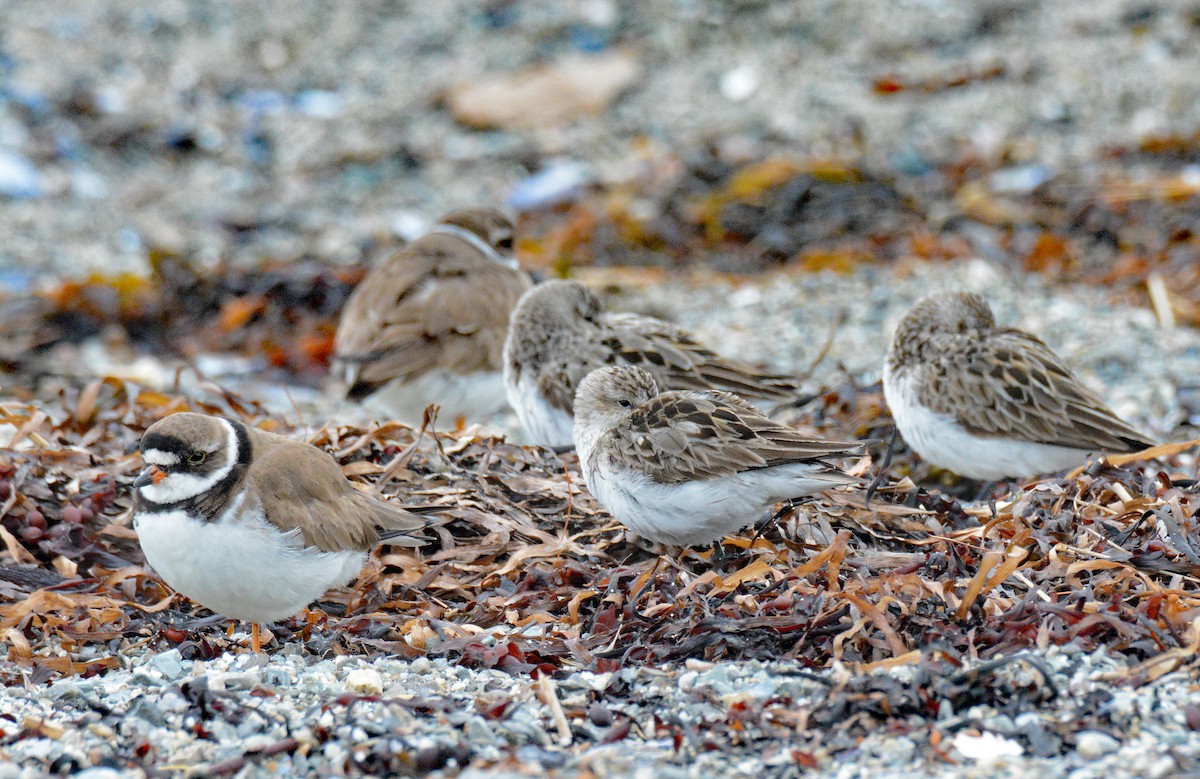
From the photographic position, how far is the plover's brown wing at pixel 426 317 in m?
7.48

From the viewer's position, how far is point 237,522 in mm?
4605

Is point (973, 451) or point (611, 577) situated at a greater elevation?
point (611, 577)

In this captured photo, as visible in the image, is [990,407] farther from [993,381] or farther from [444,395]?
[444,395]

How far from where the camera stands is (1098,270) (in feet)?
31.9

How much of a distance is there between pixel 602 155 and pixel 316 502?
7858 mm

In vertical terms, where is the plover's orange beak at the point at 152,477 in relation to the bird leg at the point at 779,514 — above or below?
above

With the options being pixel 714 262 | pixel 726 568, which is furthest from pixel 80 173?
pixel 726 568

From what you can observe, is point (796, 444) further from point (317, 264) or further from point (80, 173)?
point (80, 173)

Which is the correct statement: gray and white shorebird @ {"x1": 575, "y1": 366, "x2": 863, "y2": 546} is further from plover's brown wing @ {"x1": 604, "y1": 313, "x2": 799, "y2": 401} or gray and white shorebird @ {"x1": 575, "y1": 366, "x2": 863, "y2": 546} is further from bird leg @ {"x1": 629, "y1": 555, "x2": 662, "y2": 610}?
plover's brown wing @ {"x1": 604, "y1": 313, "x2": 799, "y2": 401}

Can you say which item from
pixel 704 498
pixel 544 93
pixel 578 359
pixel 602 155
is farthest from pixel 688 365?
pixel 544 93

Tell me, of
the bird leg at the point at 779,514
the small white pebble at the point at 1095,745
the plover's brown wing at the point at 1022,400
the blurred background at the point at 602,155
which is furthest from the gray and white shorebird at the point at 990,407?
the small white pebble at the point at 1095,745

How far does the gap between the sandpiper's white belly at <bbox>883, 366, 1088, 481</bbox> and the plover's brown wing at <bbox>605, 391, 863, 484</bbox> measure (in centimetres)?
133

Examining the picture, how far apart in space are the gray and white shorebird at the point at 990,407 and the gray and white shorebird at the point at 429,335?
226cm

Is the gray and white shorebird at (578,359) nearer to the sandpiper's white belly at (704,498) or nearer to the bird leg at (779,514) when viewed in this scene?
the bird leg at (779,514)
